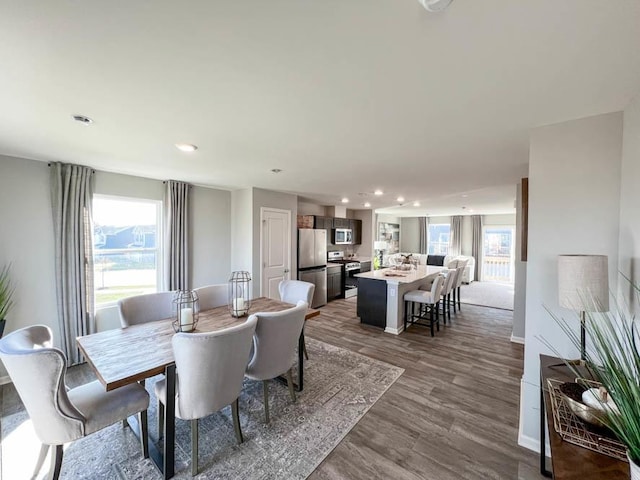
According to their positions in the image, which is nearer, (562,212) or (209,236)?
(562,212)

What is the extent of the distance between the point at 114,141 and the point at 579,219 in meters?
3.68

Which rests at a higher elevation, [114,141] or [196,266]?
[114,141]

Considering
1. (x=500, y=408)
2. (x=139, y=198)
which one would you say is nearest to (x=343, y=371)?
(x=500, y=408)

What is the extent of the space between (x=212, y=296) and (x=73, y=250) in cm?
174

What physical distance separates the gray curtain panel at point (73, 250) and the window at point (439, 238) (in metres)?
10.7

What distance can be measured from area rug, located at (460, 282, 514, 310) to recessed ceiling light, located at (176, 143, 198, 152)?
6.53 metres

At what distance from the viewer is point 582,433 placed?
1.08m

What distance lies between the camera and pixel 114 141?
2238 mm

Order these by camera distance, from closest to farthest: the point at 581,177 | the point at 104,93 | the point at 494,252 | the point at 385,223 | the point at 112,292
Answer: the point at 104,93, the point at 581,177, the point at 112,292, the point at 494,252, the point at 385,223

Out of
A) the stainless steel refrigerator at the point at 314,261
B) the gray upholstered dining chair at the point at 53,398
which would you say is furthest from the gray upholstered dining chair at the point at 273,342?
the stainless steel refrigerator at the point at 314,261

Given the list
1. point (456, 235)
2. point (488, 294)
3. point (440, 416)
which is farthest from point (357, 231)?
point (440, 416)

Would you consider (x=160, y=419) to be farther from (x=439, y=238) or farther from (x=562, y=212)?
(x=439, y=238)

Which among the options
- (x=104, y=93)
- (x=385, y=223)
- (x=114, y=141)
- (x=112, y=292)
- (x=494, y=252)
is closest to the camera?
(x=104, y=93)

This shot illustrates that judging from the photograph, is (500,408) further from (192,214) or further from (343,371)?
(192,214)
